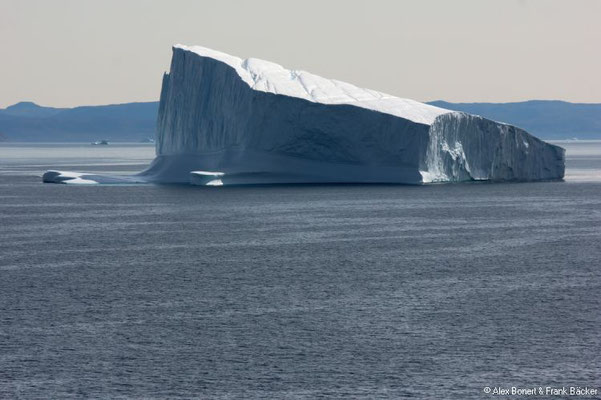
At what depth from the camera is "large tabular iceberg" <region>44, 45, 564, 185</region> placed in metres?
33.9

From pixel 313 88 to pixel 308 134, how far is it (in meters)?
2.74

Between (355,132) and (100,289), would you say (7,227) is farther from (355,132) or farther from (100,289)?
(355,132)

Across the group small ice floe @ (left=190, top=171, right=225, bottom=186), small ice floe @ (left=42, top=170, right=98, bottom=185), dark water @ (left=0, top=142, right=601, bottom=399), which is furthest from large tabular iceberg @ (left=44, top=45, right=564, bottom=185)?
dark water @ (left=0, top=142, right=601, bottom=399)

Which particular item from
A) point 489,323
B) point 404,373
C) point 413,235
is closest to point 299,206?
point 413,235

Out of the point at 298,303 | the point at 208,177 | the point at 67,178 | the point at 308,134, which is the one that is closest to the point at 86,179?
the point at 67,178

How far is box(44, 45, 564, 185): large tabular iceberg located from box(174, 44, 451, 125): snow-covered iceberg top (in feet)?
0.15

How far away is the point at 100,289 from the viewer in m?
15.4

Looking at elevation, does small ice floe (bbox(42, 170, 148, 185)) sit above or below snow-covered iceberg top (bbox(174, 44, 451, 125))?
below

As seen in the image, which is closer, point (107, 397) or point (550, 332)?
point (107, 397)

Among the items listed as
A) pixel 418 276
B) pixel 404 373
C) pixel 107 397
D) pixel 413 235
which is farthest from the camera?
pixel 413 235

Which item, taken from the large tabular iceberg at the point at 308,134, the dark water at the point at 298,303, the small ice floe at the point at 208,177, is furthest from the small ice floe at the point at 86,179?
the dark water at the point at 298,303

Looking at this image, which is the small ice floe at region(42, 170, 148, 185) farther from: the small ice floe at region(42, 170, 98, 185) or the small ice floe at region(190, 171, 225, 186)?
the small ice floe at region(190, 171, 225, 186)

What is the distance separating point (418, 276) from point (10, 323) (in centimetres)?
659

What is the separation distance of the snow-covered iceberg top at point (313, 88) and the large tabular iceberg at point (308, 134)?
46 mm
